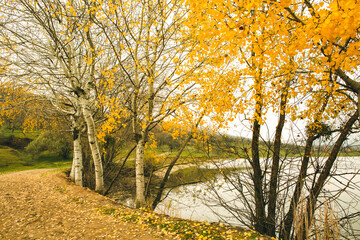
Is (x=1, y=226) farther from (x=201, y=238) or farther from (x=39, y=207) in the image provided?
(x=201, y=238)

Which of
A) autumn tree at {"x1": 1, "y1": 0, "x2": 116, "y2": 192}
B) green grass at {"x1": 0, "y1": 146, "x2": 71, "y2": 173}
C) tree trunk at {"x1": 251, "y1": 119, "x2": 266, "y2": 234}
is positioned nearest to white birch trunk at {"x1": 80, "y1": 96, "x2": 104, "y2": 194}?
autumn tree at {"x1": 1, "y1": 0, "x2": 116, "y2": 192}

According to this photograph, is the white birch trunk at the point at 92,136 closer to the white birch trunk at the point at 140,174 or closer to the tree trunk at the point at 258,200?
→ the white birch trunk at the point at 140,174

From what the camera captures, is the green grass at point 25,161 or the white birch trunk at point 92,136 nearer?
the white birch trunk at point 92,136

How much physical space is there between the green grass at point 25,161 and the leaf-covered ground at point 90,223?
17064 mm

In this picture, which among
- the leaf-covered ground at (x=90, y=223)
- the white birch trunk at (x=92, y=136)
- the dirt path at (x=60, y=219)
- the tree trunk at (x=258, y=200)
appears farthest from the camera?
the white birch trunk at (x=92, y=136)

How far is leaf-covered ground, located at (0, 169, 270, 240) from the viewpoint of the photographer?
12.3 ft

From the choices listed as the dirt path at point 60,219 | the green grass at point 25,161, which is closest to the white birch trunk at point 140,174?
the dirt path at point 60,219

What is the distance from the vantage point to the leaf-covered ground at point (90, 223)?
12.3 ft

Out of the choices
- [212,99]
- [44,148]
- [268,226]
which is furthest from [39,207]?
[44,148]

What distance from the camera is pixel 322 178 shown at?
13.0 ft

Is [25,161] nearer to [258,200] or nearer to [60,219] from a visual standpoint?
[60,219]

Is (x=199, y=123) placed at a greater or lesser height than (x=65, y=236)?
greater

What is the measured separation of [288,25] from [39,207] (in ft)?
25.6

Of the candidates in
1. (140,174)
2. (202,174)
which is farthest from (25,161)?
(202,174)
